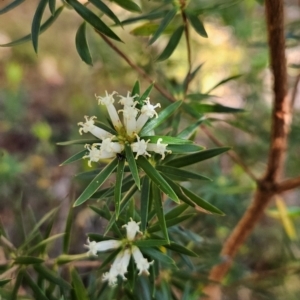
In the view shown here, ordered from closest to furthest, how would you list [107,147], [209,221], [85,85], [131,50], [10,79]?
[107,147] < [209,221] < [131,50] < [10,79] < [85,85]

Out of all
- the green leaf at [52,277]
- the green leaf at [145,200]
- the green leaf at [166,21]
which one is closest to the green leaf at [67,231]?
the green leaf at [52,277]

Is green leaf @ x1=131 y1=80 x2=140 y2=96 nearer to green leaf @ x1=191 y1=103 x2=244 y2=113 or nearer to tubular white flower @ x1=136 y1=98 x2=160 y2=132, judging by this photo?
tubular white flower @ x1=136 y1=98 x2=160 y2=132

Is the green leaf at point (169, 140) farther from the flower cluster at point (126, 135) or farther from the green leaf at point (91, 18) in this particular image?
the green leaf at point (91, 18)

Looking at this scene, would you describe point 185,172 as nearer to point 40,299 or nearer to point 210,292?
point 40,299

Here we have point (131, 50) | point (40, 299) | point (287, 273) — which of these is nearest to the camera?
point (40, 299)

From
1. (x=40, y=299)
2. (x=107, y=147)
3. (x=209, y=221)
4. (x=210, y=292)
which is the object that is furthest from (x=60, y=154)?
(x=107, y=147)

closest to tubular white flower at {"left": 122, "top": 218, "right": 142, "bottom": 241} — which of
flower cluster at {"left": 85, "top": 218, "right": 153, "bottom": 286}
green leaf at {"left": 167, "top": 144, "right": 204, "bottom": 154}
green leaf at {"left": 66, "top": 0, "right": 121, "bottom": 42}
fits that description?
flower cluster at {"left": 85, "top": 218, "right": 153, "bottom": 286}

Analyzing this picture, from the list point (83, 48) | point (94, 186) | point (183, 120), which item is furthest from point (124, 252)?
point (183, 120)

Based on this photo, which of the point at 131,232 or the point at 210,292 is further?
the point at 210,292
